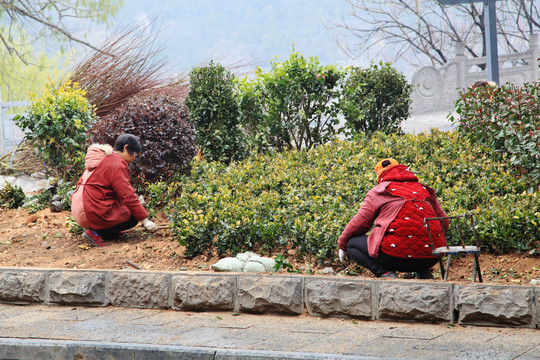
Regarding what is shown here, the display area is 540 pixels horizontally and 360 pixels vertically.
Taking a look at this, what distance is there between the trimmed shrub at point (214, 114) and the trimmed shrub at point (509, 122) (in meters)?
3.33

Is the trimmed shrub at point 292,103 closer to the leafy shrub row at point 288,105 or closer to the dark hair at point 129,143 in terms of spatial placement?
the leafy shrub row at point 288,105


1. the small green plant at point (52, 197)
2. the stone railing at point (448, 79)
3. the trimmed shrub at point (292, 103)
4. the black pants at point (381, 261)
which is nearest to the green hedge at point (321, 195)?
the black pants at point (381, 261)

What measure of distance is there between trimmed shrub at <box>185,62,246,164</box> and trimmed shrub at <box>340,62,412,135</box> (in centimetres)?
190

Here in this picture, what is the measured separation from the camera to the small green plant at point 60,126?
7.55 meters

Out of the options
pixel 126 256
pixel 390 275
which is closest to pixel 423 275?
pixel 390 275

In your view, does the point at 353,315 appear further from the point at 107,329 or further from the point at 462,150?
the point at 462,150

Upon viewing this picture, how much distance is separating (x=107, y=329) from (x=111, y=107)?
7.43 meters

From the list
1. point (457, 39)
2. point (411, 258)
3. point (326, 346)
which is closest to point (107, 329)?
point (326, 346)

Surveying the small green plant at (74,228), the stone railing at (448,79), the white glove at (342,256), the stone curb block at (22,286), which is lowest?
the stone curb block at (22,286)

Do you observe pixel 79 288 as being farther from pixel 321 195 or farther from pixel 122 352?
pixel 321 195

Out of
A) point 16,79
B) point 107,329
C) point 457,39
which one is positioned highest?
point 457,39

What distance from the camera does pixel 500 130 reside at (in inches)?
265

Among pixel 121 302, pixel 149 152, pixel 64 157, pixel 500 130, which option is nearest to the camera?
pixel 121 302

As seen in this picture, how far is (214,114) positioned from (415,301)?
17.1 ft
